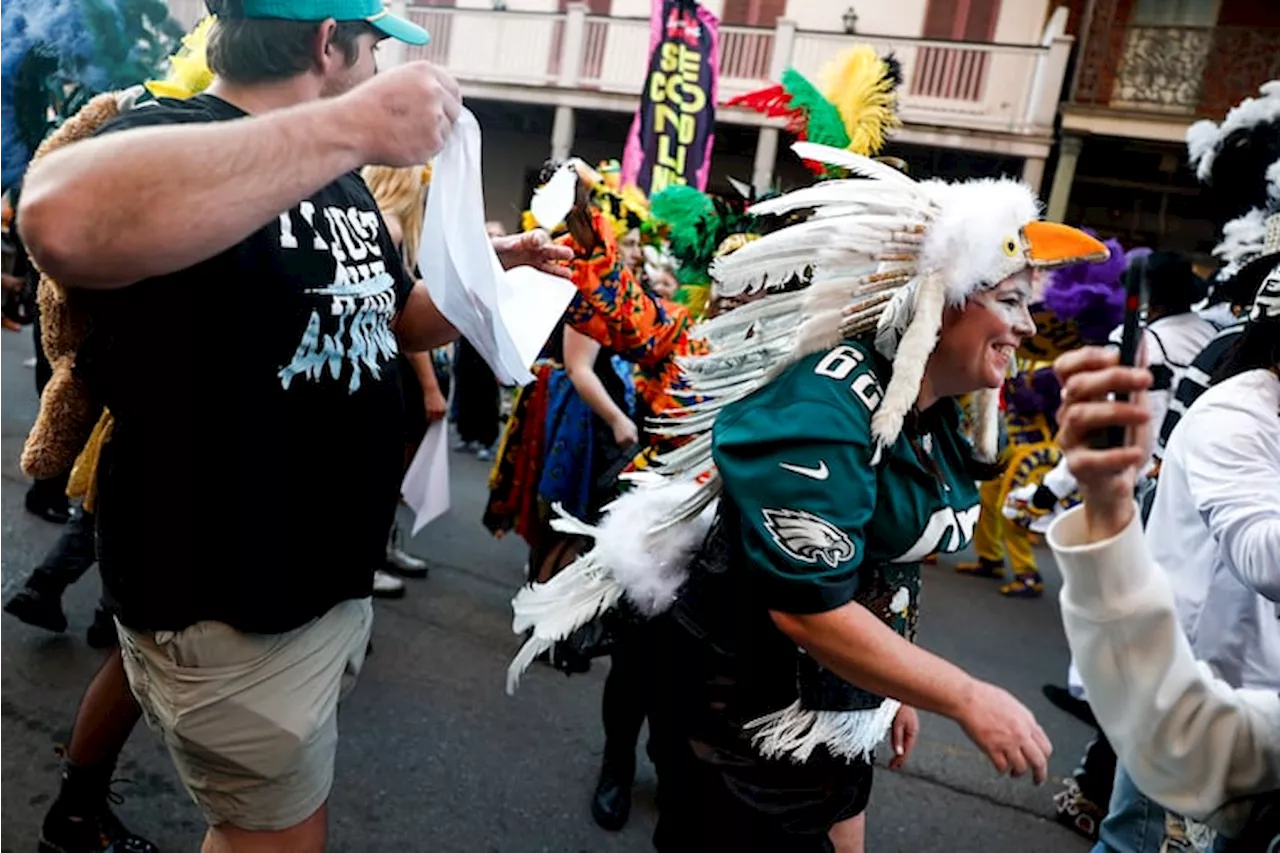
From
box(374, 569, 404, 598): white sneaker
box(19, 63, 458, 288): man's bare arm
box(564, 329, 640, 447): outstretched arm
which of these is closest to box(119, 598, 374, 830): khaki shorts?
box(19, 63, 458, 288): man's bare arm

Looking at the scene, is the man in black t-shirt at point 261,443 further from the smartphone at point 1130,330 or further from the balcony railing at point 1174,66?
the balcony railing at point 1174,66

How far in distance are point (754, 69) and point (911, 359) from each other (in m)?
13.6

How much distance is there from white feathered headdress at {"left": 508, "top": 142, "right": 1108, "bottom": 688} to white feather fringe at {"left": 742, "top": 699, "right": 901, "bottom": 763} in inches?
12.1

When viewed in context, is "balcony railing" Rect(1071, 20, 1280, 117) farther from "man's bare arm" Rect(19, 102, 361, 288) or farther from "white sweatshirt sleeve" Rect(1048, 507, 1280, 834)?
"man's bare arm" Rect(19, 102, 361, 288)

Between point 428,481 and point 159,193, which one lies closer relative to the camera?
point 159,193

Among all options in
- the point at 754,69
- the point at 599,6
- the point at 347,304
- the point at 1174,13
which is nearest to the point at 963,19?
the point at 1174,13

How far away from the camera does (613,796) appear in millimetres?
2676

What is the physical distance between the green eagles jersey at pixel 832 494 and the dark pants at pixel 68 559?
2.46 meters

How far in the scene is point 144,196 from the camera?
995mm

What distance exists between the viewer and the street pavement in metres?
2.48

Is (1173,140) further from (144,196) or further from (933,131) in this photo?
(144,196)

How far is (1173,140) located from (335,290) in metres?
13.2

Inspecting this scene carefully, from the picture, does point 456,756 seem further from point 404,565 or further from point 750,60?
A: point 750,60

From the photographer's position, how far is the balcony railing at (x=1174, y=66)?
1161 centimetres
